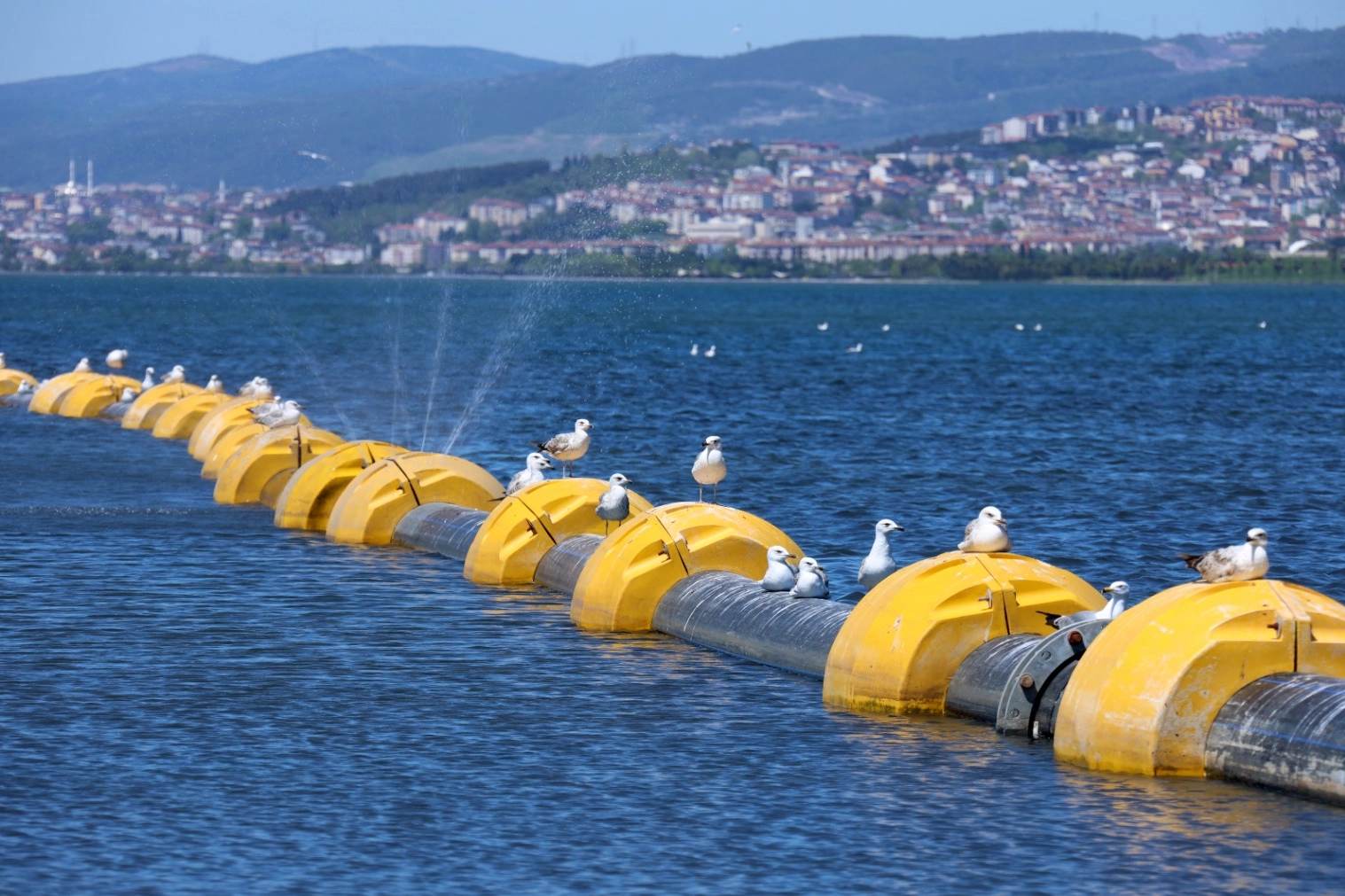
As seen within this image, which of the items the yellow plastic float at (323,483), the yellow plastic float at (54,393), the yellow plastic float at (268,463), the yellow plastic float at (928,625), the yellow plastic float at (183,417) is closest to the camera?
the yellow plastic float at (928,625)

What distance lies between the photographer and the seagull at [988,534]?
14.8 meters

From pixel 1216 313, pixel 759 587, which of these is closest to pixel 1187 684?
pixel 759 587

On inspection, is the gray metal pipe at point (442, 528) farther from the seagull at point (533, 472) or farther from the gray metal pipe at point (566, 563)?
the gray metal pipe at point (566, 563)

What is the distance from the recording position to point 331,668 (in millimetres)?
16219

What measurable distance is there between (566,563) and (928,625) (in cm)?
639

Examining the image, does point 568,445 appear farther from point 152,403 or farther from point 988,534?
point 152,403

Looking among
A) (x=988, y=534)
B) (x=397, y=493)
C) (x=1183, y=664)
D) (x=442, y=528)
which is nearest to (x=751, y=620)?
(x=988, y=534)

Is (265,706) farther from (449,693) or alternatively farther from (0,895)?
(0,895)

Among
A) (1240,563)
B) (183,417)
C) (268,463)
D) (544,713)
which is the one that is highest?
(1240,563)

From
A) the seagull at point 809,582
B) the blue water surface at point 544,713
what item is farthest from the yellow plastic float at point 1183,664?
the seagull at point 809,582

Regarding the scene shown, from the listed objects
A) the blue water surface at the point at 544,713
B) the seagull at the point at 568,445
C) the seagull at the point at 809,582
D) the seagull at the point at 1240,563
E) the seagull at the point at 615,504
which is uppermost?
the seagull at the point at 1240,563

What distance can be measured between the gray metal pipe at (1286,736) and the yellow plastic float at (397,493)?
42.0 feet

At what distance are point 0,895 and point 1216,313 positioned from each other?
144 metres

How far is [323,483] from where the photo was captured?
2477cm
